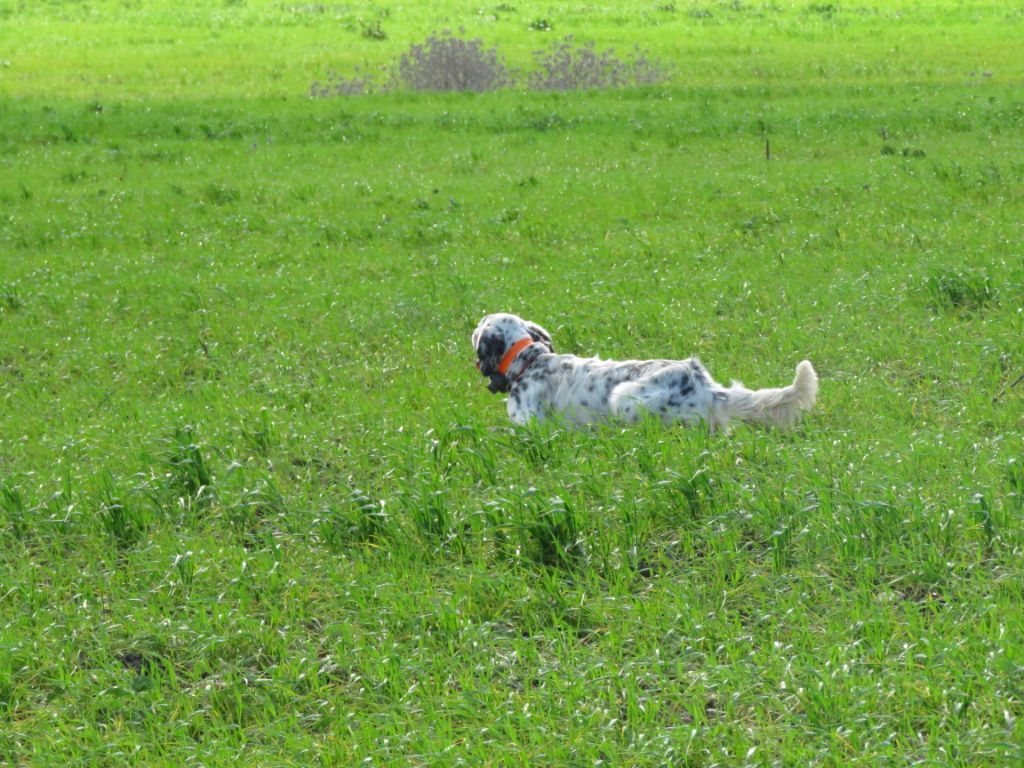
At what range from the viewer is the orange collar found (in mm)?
8885

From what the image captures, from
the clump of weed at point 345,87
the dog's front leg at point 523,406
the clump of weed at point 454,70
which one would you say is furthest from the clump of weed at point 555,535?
the clump of weed at point 454,70

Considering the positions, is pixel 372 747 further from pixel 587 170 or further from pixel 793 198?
pixel 587 170

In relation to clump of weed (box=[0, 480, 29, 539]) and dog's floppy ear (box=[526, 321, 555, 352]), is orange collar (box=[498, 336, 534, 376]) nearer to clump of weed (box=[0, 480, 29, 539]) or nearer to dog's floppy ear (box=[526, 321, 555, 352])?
dog's floppy ear (box=[526, 321, 555, 352])

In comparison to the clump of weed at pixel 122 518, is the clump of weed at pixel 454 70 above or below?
above

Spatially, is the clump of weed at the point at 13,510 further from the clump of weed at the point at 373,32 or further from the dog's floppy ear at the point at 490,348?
the clump of weed at the point at 373,32

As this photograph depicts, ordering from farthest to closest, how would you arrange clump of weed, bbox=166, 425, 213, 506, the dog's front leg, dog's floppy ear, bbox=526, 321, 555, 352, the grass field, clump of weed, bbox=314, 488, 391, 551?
dog's floppy ear, bbox=526, 321, 555, 352, the dog's front leg, clump of weed, bbox=166, 425, 213, 506, clump of weed, bbox=314, 488, 391, 551, the grass field

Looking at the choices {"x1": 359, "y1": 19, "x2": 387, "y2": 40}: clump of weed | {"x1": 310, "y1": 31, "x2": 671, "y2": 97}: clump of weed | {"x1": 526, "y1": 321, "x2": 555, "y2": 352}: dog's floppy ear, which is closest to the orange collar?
{"x1": 526, "y1": 321, "x2": 555, "y2": 352}: dog's floppy ear

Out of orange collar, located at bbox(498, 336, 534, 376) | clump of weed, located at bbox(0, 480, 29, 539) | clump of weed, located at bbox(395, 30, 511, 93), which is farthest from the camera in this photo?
clump of weed, located at bbox(395, 30, 511, 93)

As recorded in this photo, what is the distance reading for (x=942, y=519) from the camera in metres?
5.70

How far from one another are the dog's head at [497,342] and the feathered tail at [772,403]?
5.69 feet

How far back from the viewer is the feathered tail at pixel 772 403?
7.29 m

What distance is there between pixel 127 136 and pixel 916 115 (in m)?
14.7

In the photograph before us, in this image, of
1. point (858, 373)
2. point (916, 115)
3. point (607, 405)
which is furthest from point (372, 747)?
point (916, 115)

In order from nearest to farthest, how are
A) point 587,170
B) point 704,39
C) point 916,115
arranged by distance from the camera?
point 587,170
point 916,115
point 704,39
